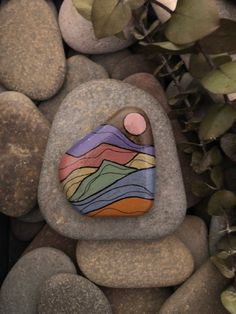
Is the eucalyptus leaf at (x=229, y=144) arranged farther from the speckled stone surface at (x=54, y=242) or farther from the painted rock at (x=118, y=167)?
the speckled stone surface at (x=54, y=242)

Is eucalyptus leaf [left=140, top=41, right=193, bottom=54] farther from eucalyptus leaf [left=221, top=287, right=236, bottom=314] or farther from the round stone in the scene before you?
eucalyptus leaf [left=221, top=287, right=236, bottom=314]

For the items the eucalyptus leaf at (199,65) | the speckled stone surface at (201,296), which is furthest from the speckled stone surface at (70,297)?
the eucalyptus leaf at (199,65)

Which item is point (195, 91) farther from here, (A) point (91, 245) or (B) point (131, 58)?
(A) point (91, 245)

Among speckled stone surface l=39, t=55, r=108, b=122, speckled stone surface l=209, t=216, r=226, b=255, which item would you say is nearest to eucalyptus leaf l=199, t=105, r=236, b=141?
speckled stone surface l=209, t=216, r=226, b=255

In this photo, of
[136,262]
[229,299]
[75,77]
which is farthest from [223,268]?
[75,77]

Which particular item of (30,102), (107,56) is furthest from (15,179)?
(107,56)

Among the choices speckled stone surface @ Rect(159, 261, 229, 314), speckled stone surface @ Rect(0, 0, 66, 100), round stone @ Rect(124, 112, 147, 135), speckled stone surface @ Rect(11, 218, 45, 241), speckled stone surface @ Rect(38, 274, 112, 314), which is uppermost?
speckled stone surface @ Rect(0, 0, 66, 100)
